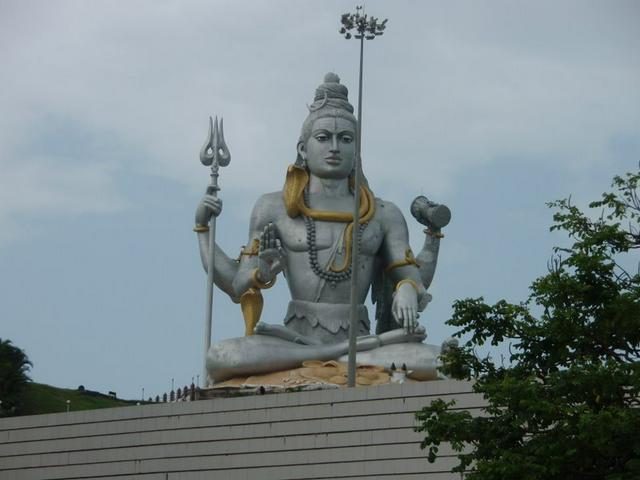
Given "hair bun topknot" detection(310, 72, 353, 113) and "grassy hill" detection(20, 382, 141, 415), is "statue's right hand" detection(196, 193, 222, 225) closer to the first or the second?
"hair bun topknot" detection(310, 72, 353, 113)

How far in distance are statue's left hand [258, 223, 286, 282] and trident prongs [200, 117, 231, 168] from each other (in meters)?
1.79

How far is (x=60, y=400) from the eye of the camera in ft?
190

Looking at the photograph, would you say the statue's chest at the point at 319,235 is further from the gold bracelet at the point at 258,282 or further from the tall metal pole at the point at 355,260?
the gold bracelet at the point at 258,282

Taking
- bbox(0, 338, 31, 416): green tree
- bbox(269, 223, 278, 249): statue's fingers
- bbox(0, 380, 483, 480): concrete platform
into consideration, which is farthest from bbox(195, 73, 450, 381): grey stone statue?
bbox(0, 338, 31, 416): green tree

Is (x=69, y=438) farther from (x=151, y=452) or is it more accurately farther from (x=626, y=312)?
(x=626, y=312)

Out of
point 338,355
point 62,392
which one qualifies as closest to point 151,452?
point 338,355

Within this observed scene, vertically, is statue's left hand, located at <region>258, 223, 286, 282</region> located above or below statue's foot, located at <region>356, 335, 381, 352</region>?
above

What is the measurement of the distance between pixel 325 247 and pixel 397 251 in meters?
1.23

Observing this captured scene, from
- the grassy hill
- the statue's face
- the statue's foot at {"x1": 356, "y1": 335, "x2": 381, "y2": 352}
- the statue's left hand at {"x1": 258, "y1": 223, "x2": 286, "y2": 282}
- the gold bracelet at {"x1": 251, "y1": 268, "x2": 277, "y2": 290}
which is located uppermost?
the grassy hill

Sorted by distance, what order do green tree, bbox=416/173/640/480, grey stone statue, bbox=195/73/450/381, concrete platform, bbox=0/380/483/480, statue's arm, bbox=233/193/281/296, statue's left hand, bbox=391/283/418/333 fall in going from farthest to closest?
statue's arm, bbox=233/193/281/296 → grey stone statue, bbox=195/73/450/381 → statue's left hand, bbox=391/283/418/333 → concrete platform, bbox=0/380/483/480 → green tree, bbox=416/173/640/480

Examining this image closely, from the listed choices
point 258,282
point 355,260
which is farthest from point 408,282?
point 258,282

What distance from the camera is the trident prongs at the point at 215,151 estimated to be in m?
32.8

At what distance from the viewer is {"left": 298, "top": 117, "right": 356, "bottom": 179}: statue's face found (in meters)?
32.4

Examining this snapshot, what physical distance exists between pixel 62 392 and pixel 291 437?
111ft
